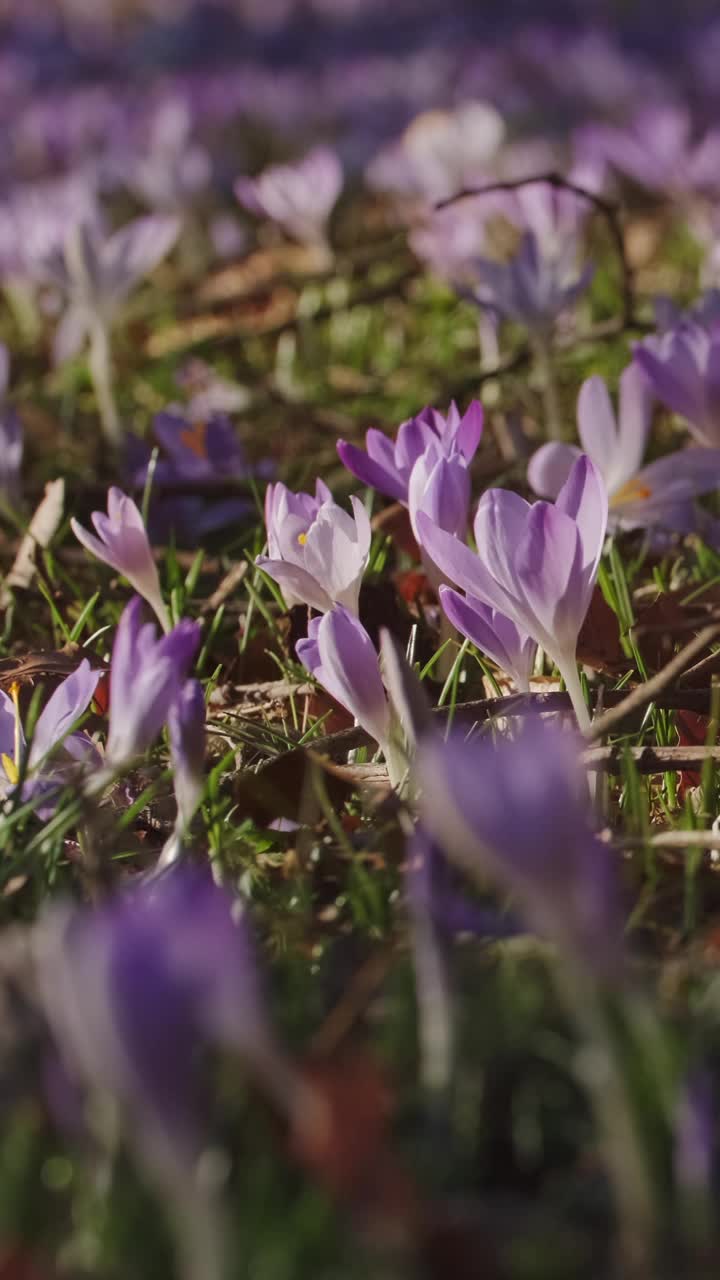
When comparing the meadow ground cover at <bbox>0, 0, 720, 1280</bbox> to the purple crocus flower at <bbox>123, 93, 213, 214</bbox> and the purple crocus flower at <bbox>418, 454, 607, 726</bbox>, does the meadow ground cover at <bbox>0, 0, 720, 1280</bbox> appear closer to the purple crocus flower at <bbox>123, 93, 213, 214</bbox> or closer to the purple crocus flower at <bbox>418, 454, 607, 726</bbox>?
the purple crocus flower at <bbox>418, 454, 607, 726</bbox>

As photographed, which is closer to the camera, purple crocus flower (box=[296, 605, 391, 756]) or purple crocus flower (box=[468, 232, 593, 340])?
purple crocus flower (box=[296, 605, 391, 756])

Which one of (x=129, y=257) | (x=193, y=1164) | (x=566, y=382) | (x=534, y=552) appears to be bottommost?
(x=193, y=1164)

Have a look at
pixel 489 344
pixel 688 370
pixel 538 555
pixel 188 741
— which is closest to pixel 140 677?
pixel 188 741

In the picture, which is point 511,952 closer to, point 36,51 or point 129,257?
point 129,257

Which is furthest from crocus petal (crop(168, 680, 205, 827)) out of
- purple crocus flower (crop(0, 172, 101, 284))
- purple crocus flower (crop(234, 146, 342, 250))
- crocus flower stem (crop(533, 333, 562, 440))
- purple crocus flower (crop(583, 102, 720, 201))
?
purple crocus flower (crop(583, 102, 720, 201))

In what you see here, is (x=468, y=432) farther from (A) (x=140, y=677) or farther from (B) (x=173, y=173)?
(B) (x=173, y=173)

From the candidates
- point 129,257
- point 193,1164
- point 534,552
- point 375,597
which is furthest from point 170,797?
point 129,257

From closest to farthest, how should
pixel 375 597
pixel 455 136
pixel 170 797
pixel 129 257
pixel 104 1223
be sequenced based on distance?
pixel 104 1223 → pixel 170 797 → pixel 375 597 → pixel 129 257 → pixel 455 136

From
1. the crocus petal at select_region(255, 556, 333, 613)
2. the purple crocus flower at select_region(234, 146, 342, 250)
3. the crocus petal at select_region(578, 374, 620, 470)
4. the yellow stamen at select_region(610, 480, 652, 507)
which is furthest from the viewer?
the purple crocus flower at select_region(234, 146, 342, 250)
